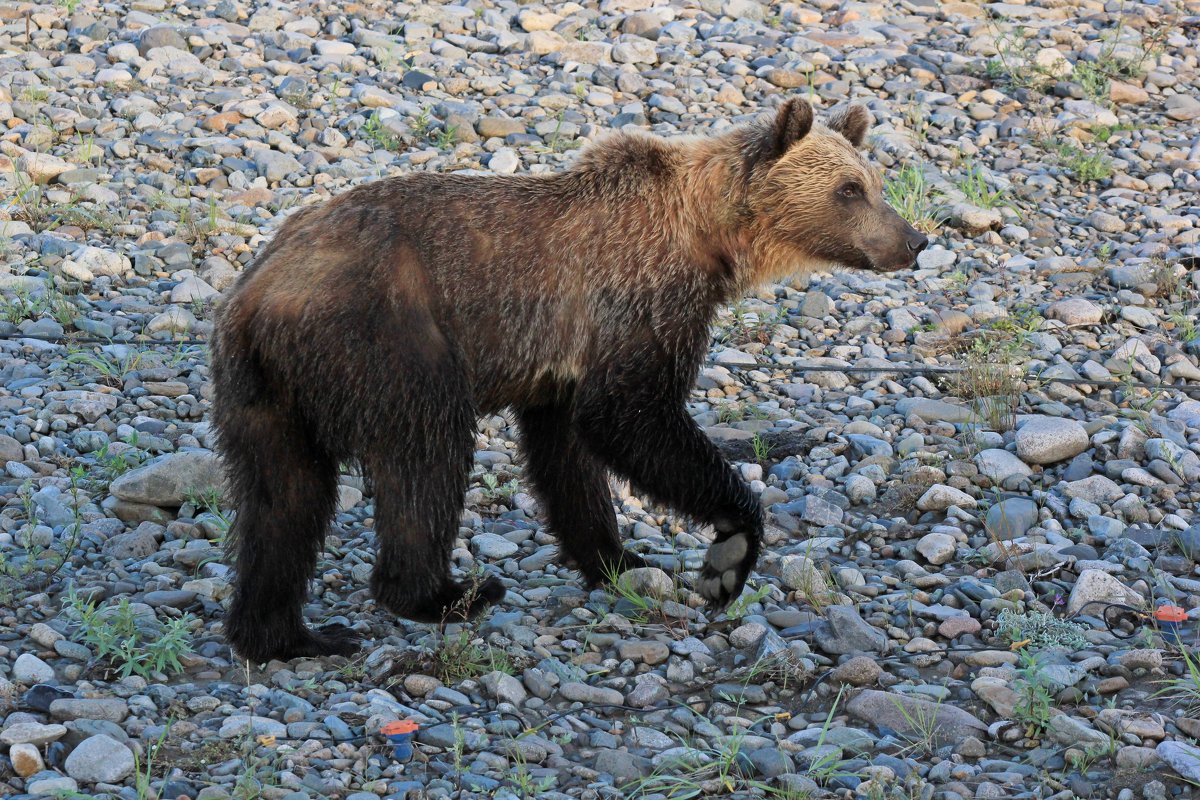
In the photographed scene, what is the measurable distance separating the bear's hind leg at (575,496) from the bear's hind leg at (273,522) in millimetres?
1084

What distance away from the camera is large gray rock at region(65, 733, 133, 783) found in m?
4.14

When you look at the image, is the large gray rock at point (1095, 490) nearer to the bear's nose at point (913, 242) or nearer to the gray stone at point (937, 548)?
the gray stone at point (937, 548)

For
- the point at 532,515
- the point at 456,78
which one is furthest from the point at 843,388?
the point at 456,78

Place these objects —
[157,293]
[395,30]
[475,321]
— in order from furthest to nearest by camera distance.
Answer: [395,30] → [157,293] → [475,321]

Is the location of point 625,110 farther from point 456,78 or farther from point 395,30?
point 395,30

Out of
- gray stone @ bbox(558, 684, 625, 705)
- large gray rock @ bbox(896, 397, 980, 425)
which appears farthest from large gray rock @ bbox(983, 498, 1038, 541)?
gray stone @ bbox(558, 684, 625, 705)

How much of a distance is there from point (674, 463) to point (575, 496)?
634 mm

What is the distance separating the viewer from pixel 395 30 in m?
12.3

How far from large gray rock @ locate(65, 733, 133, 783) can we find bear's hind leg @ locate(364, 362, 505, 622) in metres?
1.20

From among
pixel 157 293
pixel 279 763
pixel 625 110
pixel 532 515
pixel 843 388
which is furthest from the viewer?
pixel 625 110

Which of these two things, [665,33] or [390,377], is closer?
[390,377]

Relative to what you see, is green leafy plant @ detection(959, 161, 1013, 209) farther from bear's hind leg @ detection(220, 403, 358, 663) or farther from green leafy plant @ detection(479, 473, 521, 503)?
bear's hind leg @ detection(220, 403, 358, 663)

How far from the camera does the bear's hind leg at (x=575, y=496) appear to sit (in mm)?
5867

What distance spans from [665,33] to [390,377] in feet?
27.6
